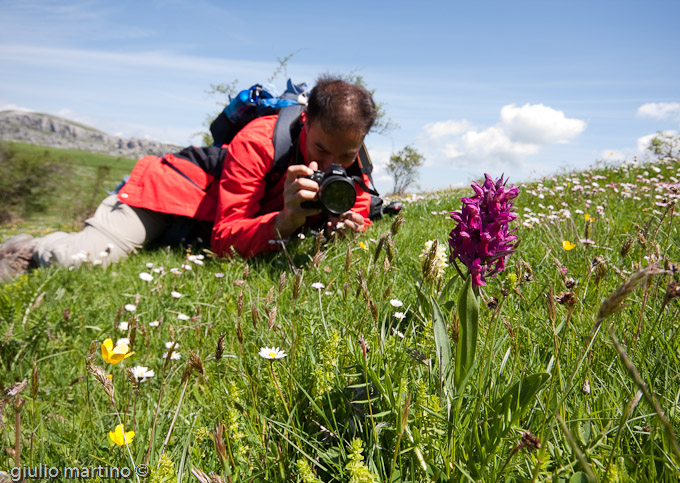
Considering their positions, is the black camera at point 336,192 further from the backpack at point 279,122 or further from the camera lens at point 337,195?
the backpack at point 279,122

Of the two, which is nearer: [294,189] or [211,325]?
[211,325]

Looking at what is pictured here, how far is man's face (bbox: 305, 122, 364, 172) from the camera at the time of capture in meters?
3.60

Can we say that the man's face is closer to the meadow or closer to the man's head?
the man's head

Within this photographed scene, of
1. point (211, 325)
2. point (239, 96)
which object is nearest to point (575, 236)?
point (211, 325)

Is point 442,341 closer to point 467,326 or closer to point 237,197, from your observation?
point 467,326

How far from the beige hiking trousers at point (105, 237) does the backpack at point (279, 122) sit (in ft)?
4.71

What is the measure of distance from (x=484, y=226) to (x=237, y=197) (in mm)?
3147

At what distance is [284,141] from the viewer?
4.05 metres

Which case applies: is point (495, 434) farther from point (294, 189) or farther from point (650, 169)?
point (650, 169)

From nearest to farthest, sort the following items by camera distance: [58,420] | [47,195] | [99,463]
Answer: [99,463] → [58,420] → [47,195]

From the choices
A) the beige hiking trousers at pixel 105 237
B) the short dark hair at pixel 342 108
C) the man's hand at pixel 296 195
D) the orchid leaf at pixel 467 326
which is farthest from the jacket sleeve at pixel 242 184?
the orchid leaf at pixel 467 326

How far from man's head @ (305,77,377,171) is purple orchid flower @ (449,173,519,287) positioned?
95.8 inches

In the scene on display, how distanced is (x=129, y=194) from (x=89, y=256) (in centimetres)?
86

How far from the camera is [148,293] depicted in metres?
2.93
